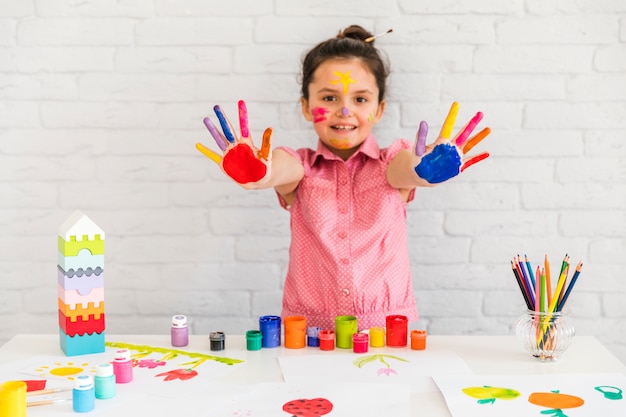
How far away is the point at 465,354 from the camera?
4.41ft

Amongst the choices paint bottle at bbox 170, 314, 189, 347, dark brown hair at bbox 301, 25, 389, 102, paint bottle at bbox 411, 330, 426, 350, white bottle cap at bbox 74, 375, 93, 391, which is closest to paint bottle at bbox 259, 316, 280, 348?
paint bottle at bbox 170, 314, 189, 347

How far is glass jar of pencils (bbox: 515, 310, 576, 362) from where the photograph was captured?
1301 mm

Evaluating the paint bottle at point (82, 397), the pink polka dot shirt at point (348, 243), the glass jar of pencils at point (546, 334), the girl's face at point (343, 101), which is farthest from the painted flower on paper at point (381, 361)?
the girl's face at point (343, 101)

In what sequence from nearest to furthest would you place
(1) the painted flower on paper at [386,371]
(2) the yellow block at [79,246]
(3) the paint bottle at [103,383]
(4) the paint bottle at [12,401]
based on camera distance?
1. (4) the paint bottle at [12,401]
2. (3) the paint bottle at [103,383]
3. (1) the painted flower on paper at [386,371]
4. (2) the yellow block at [79,246]

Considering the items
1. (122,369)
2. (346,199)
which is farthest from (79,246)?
(346,199)

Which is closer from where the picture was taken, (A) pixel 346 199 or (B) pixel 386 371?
(B) pixel 386 371

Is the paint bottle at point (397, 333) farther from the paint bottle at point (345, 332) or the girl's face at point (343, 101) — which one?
the girl's face at point (343, 101)

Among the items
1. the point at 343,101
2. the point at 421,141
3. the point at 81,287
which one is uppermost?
the point at 343,101

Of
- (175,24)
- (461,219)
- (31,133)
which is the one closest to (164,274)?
(31,133)

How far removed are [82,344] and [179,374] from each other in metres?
0.23

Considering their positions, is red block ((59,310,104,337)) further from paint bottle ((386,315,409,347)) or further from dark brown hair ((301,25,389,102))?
dark brown hair ((301,25,389,102))

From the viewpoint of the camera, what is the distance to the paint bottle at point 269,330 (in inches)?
54.3

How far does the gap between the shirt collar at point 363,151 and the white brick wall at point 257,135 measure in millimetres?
151

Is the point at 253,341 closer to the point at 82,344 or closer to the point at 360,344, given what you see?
the point at 360,344
